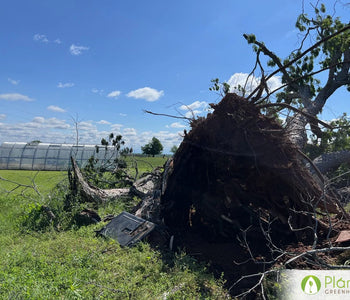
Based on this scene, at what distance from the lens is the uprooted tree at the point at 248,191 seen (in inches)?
152

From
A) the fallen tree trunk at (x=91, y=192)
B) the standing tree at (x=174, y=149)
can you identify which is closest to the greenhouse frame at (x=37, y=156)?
the fallen tree trunk at (x=91, y=192)

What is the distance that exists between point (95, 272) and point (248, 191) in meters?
2.50

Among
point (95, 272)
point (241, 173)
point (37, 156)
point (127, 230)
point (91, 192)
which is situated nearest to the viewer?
point (95, 272)

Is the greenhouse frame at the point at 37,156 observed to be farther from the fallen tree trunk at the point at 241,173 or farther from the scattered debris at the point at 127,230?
the fallen tree trunk at the point at 241,173

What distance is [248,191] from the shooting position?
4.32m

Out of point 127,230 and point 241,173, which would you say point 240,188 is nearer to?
point 241,173

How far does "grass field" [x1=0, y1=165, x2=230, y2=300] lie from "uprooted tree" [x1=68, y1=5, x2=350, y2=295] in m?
0.55

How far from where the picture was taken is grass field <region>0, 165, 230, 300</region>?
9.75 feet

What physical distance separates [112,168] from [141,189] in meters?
2.30

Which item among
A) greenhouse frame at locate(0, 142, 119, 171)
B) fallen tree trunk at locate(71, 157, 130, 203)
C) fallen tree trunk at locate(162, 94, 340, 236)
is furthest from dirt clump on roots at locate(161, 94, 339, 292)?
greenhouse frame at locate(0, 142, 119, 171)

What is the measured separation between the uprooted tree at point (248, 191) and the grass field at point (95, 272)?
1.81 ft

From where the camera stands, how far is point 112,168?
9445mm

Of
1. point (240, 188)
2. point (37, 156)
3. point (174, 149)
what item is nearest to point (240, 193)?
point (240, 188)

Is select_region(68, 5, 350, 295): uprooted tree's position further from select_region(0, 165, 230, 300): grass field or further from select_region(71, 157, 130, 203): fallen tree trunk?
select_region(71, 157, 130, 203): fallen tree trunk
